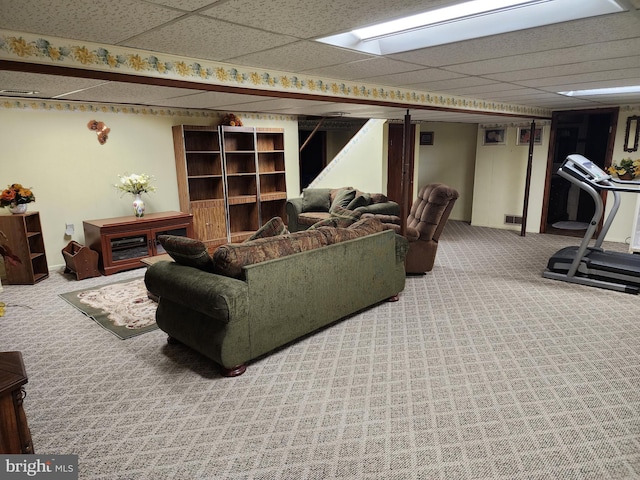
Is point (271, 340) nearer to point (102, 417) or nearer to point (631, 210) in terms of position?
point (102, 417)

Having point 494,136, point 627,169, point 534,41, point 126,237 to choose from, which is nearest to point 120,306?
point 126,237

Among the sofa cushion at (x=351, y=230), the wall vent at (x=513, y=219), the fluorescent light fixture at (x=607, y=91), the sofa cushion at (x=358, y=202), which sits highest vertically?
the fluorescent light fixture at (x=607, y=91)

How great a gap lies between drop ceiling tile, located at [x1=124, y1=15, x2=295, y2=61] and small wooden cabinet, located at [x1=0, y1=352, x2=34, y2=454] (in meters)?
1.61

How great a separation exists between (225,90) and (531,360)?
2.87 m

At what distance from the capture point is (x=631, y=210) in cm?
621

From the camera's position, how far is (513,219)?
7398 millimetres

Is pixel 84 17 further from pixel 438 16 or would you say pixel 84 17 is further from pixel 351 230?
pixel 351 230

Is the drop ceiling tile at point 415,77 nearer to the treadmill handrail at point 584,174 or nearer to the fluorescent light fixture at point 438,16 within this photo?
the fluorescent light fixture at point 438,16

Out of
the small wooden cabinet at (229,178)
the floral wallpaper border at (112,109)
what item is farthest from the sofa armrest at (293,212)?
the floral wallpaper border at (112,109)

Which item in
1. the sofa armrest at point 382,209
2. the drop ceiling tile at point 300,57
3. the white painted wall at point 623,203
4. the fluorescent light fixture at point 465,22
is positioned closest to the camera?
the fluorescent light fixture at point 465,22

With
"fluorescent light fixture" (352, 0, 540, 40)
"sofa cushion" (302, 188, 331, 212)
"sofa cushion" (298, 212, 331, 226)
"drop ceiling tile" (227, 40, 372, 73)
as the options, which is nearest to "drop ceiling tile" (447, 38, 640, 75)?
"fluorescent light fixture" (352, 0, 540, 40)

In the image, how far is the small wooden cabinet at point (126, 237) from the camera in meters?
4.90

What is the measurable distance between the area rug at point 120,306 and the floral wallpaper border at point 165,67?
6.89ft

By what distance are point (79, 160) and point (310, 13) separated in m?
4.54
